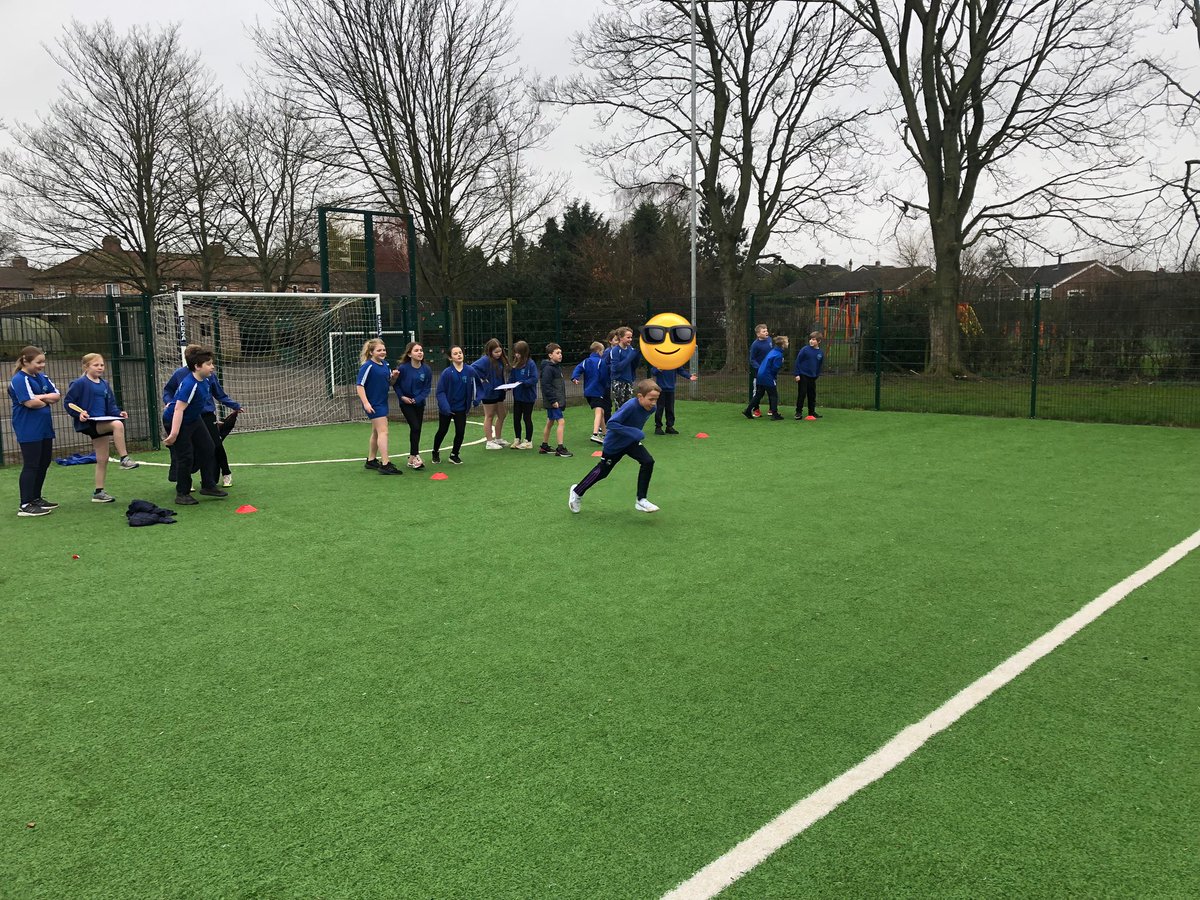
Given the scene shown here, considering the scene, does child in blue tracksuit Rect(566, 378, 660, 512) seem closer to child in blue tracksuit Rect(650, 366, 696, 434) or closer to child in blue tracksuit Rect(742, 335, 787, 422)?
child in blue tracksuit Rect(650, 366, 696, 434)

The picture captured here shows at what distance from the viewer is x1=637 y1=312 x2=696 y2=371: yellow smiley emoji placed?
14.6 meters

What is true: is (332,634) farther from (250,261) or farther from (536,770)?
(250,261)

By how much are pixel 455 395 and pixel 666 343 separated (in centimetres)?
482

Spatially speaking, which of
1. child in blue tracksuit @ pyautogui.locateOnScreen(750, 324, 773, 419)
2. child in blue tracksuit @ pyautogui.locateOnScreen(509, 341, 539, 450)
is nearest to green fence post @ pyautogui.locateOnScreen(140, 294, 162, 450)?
child in blue tracksuit @ pyautogui.locateOnScreen(509, 341, 539, 450)

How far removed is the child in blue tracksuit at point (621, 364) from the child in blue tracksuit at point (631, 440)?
4.51 m

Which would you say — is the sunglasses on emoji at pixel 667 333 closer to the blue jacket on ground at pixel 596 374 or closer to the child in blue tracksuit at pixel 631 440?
the blue jacket on ground at pixel 596 374

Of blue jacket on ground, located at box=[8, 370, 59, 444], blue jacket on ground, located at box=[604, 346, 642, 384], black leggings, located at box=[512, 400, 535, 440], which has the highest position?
blue jacket on ground, located at box=[604, 346, 642, 384]

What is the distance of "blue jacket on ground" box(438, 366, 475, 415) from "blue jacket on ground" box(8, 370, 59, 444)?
4519 mm

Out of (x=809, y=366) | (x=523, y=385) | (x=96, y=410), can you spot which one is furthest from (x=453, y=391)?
(x=809, y=366)

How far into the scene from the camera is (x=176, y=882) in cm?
285

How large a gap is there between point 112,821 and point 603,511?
5761 mm

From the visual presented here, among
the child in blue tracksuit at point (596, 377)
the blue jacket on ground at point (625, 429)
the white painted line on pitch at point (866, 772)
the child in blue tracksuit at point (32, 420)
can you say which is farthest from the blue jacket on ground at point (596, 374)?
the white painted line on pitch at point (866, 772)

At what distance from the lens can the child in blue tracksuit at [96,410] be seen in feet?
29.1

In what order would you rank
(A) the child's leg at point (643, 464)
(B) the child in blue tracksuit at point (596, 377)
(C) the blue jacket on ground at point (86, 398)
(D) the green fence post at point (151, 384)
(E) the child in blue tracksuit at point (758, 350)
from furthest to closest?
1. (E) the child in blue tracksuit at point (758, 350)
2. (D) the green fence post at point (151, 384)
3. (B) the child in blue tracksuit at point (596, 377)
4. (C) the blue jacket on ground at point (86, 398)
5. (A) the child's leg at point (643, 464)
